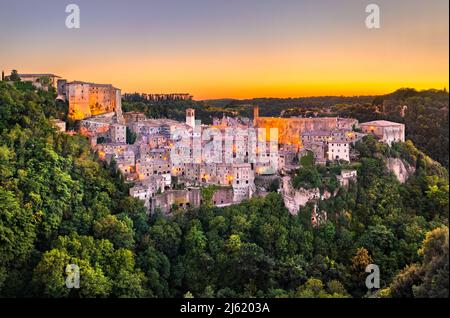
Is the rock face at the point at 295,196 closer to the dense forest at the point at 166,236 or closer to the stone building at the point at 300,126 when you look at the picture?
the dense forest at the point at 166,236

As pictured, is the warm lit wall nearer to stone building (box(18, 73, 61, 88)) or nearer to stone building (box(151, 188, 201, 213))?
stone building (box(151, 188, 201, 213))

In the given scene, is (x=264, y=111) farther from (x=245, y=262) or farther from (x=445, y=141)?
(x=245, y=262)

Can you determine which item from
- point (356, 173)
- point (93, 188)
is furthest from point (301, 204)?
point (93, 188)

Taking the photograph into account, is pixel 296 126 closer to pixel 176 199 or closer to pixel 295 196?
pixel 295 196

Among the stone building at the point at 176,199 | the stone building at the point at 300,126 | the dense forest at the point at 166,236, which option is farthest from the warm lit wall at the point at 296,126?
the stone building at the point at 176,199

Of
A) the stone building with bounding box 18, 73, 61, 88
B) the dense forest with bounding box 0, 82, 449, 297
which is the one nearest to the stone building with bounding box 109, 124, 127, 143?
the dense forest with bounding box 0, 82, 449, 297
